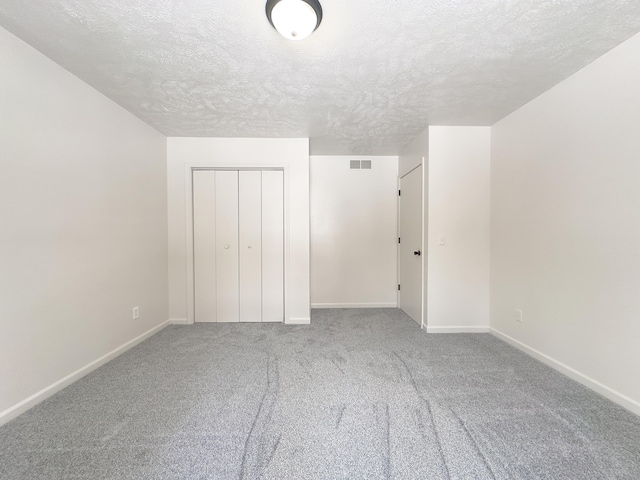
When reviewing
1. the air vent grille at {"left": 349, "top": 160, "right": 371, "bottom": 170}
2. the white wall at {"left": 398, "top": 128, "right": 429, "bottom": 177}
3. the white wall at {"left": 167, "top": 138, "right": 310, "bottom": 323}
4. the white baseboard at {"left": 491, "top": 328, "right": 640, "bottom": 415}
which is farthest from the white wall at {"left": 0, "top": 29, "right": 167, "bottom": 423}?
the white baseboard at {"left": 491, "top": 328, "right": 640, "bottom": 415}

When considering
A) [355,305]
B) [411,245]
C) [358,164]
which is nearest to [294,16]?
[358,164]

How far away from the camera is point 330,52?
1555 mm

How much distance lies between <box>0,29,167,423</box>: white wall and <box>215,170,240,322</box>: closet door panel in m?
0.81

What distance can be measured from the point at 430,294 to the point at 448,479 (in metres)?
1.89

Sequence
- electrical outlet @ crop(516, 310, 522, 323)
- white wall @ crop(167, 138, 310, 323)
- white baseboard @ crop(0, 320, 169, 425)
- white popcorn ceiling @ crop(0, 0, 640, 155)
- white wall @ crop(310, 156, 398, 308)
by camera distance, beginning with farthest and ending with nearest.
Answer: white wall @ crop(310, 156, 398, 308) → white wall @ crop(167, 138, 310, 323) → electrical outlet @ crop(516, 310, 522, 323) → white baseboard @ crop(0, 320, 169, 425) → white popcorn ceiling @ crop(0, 0, 640, 155)

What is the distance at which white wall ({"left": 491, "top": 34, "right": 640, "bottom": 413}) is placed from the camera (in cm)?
150

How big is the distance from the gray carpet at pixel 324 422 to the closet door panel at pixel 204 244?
854 mm

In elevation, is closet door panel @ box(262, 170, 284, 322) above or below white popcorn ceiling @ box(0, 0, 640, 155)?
below

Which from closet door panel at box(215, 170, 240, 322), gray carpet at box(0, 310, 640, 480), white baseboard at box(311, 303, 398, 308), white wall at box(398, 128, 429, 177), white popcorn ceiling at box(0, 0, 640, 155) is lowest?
gray carpet at box(0, 310, 640, 480)

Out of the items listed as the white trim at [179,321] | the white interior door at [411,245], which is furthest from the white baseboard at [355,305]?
the white trim at [179,321]

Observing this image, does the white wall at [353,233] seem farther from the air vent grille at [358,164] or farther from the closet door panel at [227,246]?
the closet door panel at [227,246]

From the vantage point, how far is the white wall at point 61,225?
145 centimetres

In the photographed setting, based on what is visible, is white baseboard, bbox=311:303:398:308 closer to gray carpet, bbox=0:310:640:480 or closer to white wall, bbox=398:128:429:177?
gray carpet, bbox=0:310:640:480

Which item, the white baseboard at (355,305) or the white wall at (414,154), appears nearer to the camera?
the white wall at (414,154)
